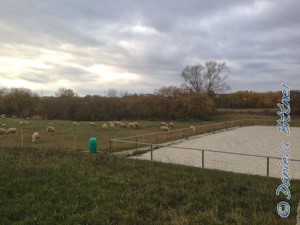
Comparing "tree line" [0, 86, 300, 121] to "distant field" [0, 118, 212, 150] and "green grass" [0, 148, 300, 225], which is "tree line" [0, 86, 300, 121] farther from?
"green grass" [0, 148, 300, 225]

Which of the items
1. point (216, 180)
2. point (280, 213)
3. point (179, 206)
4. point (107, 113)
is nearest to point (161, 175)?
point (216, 180)

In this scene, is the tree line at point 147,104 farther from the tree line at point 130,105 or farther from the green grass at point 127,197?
the green grass at point 127,197

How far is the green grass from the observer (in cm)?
593

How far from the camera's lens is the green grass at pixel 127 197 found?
5934 mm

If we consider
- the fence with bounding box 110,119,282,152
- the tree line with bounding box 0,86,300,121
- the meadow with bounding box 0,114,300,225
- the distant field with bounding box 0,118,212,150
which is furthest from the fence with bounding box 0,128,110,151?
the tree line with bounding box 0,86,300,121

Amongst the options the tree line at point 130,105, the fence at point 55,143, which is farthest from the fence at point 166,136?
the tree line at point 130,105

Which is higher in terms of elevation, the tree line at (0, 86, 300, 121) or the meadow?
the tree line at (0, 86, 300, 121)

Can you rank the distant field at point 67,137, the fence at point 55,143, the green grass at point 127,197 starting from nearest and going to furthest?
the green grass at point 127,197
the fence at point 55,143
the distant field at point 67,137

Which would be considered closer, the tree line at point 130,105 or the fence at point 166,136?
the fence at point 166,136

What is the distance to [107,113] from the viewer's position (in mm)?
75125

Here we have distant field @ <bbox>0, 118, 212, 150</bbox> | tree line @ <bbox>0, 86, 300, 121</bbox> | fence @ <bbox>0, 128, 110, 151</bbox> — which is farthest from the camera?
tree line @ <bbox>0, 86, 300, 121</bbox>

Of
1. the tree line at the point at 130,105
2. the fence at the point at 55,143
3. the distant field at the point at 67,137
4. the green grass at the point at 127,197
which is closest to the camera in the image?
the green grass at the point at 127,197

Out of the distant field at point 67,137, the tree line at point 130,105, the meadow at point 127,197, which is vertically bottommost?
the distant field at point 67,137

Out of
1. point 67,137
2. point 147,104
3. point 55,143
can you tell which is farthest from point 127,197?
point 147,104
